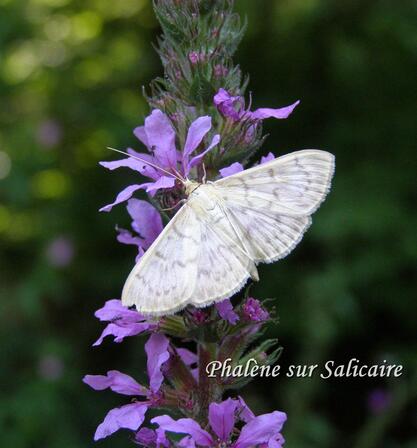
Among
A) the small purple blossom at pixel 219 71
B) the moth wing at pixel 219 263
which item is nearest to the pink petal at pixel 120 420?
the moth wing at pixel 219 263

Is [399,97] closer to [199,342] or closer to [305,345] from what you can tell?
[305,345]

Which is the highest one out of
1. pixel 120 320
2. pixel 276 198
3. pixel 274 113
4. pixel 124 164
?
pixel 274 113

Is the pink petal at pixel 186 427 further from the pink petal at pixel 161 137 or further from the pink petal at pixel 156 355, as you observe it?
the pink petal at pixel 161 137

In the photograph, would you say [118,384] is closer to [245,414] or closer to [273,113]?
[245,414]

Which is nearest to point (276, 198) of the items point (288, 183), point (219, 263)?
point (288, 183)

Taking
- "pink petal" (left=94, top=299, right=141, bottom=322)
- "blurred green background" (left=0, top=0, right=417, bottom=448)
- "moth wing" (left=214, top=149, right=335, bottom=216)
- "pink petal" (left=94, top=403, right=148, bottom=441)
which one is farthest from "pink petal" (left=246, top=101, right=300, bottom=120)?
"blurred green background" (left=0, top=0, right=417, bottom=448)

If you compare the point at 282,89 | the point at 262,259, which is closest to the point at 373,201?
the point at 282,89
